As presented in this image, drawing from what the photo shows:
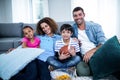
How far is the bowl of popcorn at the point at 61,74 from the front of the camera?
163 cm

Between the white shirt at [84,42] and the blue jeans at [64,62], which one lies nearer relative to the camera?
the blue jeans at [64,62]

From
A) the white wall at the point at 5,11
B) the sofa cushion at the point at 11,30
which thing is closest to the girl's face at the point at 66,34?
the sofa cushion at the point at 11,30

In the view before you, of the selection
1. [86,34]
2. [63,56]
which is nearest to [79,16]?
[86,34]

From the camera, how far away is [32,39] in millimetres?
2246

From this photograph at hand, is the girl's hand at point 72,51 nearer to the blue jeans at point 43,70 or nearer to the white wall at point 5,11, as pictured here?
the blue jeans at point 43,70

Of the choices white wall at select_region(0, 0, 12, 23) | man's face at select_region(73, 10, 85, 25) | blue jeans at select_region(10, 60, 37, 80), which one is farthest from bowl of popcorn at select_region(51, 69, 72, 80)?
white wall at select_region(0, 0, 12, 23)

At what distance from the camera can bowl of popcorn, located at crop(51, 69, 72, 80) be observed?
1629mm

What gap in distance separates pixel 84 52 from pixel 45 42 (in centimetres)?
45

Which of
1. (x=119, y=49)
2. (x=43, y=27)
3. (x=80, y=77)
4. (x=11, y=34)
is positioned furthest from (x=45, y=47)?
(x=11, y=34)

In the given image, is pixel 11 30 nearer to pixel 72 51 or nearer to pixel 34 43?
pixel 34 43

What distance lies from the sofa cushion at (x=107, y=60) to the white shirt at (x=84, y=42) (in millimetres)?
421

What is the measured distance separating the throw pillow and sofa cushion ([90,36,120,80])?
551 mm

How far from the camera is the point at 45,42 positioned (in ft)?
6.86

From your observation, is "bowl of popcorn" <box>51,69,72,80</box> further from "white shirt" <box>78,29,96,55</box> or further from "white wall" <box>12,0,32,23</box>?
"white wall" <box>12,0,32,23</box>
